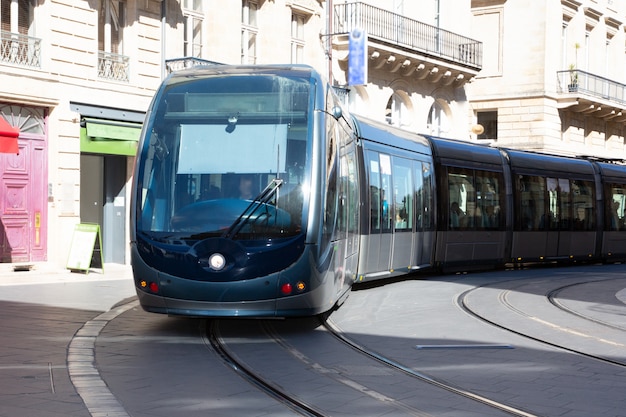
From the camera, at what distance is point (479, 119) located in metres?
44.2

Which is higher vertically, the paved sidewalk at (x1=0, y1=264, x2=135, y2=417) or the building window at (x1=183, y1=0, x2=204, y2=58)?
the building window at (x1=183, y1=0, x2=204, y2=58)

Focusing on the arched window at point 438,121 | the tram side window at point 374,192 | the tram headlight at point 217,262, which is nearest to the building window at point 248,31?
the arched window at point 438,121

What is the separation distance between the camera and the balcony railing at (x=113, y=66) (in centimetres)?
2241

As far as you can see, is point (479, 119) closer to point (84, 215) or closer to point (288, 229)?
point (84, 215)

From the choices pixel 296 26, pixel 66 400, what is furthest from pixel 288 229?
pixel 296 26

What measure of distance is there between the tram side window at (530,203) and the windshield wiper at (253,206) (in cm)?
1318

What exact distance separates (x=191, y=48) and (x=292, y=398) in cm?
1861

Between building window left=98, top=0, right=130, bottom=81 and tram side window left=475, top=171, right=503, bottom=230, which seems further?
building window left=98, top=0, right=130, bottom=81

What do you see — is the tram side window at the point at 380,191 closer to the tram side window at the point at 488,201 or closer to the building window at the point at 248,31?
the tram side window at the point at 488,201

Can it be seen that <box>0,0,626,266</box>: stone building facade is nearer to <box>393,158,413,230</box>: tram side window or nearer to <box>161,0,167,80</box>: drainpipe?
<box>161,0,167,80</box>: drainpipe

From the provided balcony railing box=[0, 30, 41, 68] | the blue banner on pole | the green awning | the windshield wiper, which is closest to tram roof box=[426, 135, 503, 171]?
the green awning

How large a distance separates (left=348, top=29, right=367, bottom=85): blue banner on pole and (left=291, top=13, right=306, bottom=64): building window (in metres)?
1.39

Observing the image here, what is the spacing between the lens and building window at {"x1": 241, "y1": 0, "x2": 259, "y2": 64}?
26681 mm

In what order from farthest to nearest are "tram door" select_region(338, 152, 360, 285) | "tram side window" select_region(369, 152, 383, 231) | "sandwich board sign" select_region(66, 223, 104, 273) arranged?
"sandwich board sign" select_region(66, 223, 104, 273), "tram side window" select_region(369, 152, 383, 231), "tram door" select_region(338, 152, 360, 285)
